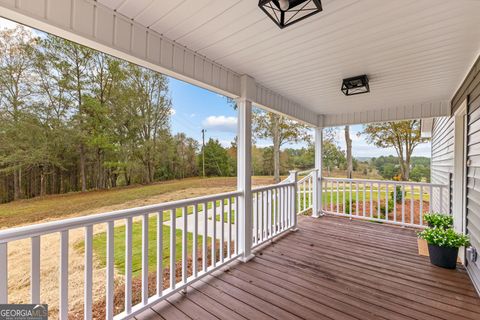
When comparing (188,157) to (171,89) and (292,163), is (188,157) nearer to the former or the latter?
(171,89)

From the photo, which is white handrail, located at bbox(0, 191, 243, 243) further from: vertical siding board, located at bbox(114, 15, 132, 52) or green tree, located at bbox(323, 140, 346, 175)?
green tree, located at bbox(323, 140, 346, 175)

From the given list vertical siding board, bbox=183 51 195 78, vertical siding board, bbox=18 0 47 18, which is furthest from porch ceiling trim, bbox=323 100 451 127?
vertical siding board, bbox=18 0 47 18

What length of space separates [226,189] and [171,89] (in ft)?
4.53

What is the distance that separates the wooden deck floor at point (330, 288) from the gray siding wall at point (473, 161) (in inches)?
16.7

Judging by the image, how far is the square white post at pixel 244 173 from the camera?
2.91 m

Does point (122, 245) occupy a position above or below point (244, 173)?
below

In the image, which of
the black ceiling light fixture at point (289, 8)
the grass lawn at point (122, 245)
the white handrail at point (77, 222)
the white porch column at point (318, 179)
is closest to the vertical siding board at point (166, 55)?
the black ceiling light fixture at point (289, 8)

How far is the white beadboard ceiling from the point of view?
1.60 metres

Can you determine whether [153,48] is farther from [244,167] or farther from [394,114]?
[394,114]

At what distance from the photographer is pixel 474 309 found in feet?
6.35

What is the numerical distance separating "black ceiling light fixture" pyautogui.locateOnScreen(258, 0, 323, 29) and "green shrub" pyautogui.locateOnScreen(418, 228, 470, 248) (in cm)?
310

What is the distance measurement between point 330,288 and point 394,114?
12.4 ft

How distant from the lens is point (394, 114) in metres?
4.34

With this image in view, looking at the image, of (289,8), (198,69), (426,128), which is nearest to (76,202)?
(198,69)
